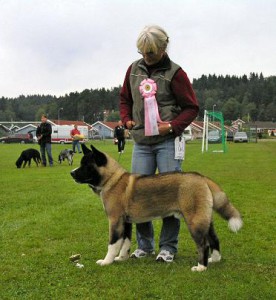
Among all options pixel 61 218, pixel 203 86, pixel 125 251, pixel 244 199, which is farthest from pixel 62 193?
pixel 203 86

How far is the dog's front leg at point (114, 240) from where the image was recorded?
511cm

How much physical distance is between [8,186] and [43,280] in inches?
354

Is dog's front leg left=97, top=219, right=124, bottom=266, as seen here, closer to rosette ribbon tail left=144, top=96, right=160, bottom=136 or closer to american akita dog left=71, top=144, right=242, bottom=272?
american akita dog left=71, top=144, right=242, bottom=272

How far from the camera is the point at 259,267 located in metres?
5.12

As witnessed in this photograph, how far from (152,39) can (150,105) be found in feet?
2.42

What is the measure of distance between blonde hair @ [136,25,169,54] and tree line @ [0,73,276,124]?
129009mm

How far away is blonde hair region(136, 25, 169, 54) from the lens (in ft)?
16.3

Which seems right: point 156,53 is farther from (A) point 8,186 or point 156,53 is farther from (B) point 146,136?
(A) point 8,186

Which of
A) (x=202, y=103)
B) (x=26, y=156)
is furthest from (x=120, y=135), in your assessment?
(x=202, y=103)

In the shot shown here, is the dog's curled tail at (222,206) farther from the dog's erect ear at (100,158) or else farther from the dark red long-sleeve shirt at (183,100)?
the dog's erect ear at (100,158)

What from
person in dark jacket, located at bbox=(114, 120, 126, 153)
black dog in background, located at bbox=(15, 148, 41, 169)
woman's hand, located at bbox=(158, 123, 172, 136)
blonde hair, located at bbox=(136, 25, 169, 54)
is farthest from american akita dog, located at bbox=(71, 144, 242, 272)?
black dog in background, located at bbox=(15, 148, 41, 169)

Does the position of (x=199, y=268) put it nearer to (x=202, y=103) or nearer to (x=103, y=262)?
(x=103, y=262)

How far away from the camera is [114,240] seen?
514 cm

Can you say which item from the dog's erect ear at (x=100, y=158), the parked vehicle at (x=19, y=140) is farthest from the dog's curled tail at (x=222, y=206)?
the parked vehicle at (x=19, y=140)
